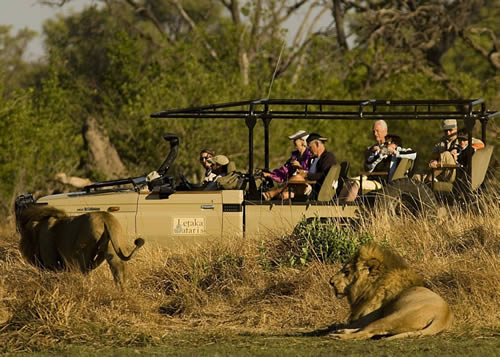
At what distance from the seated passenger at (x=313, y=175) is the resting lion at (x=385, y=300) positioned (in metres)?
3.66

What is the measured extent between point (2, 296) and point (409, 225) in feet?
13.5

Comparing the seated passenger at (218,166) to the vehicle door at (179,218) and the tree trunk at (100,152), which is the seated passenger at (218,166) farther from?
the tree trunk at (100,152)

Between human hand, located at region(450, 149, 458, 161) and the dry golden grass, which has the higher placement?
human hand, located at region(450, 149, 458, 161)

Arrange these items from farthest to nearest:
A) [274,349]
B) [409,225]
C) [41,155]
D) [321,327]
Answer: [41,155]
[409,225]
[321,327]
[274,349]

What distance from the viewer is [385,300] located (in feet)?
25.7

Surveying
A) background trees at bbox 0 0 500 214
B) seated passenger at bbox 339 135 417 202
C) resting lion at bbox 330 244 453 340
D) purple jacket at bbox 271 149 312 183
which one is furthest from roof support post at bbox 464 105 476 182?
background trees at bbox 0 0 500 214

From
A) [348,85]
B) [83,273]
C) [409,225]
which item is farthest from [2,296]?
[348,85]

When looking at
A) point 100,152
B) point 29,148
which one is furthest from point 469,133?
point 100,152

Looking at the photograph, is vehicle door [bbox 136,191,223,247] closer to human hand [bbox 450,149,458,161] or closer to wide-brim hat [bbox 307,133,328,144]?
wide-brim hat [bbox 307,133,328,144]

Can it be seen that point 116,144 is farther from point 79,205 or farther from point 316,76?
point 79,205

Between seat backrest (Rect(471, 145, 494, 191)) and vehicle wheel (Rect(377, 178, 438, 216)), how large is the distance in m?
0.48

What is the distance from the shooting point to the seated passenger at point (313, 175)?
11.9 meters

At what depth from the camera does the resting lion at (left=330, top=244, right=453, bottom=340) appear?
302 inches

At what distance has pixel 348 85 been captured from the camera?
3744 cm
